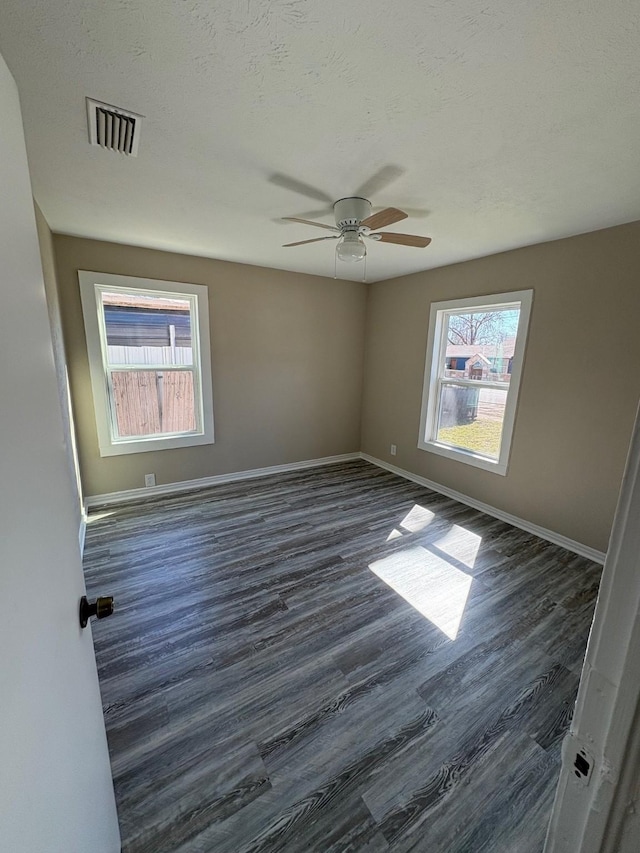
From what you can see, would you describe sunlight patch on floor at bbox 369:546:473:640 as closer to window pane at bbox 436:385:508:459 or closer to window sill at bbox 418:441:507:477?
window sill at bbox 418:441:507:477

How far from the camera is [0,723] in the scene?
42 cm

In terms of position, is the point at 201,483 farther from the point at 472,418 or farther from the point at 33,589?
the point at 33,589

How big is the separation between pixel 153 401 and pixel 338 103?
3.06 meters

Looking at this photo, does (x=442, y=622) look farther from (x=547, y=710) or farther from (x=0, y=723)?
(x=0, y=723)

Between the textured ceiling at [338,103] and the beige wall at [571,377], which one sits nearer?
the textured ceiling at [338,103]

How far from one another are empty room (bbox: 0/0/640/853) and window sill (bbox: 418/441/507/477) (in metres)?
0.04

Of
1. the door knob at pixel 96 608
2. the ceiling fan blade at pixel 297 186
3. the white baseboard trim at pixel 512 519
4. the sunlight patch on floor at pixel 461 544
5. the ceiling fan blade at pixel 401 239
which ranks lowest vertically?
the sunlight patch on floor at pixel 461 544

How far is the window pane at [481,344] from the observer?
10.3 feet

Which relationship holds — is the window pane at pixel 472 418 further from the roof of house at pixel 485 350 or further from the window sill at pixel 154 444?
the window sill at pixel 154 444

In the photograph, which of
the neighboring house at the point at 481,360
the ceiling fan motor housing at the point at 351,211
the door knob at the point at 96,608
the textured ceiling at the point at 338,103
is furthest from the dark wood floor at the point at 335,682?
the textured ceiling at the point at 338,103

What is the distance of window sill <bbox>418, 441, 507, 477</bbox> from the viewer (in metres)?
3.27

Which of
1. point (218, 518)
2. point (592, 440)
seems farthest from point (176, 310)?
point (592, 440)

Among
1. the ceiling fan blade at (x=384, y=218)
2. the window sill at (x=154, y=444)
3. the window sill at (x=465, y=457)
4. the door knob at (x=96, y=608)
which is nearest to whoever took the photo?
the door knob at (x=96, y=608)

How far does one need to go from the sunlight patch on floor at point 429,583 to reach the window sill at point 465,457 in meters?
1.18
